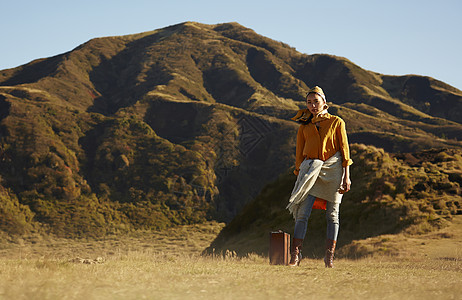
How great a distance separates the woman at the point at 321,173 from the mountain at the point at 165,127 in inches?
1821

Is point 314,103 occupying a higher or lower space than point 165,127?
lower

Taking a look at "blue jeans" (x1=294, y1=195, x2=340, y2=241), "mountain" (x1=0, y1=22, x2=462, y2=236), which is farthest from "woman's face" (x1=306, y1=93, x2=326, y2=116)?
"mountain" (x1=0, y1=22, x2=462, y2=236)

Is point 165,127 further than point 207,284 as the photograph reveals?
Yes

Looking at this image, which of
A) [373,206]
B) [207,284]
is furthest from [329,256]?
[373,206]

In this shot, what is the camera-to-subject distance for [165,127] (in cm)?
7650

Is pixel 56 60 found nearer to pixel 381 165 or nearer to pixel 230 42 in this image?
pixel 230 42

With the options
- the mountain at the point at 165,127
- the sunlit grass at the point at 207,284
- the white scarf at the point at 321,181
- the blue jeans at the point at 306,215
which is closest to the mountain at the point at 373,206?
the blue jeans at the point at 306,215

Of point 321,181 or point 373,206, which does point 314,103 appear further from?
point 373,206

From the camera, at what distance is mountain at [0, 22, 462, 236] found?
187 ft

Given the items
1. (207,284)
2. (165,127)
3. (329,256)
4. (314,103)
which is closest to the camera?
(207,284)

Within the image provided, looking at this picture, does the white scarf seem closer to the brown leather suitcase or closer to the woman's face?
the woman's face

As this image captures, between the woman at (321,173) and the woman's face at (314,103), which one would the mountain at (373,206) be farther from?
the woman's face at (314,103)

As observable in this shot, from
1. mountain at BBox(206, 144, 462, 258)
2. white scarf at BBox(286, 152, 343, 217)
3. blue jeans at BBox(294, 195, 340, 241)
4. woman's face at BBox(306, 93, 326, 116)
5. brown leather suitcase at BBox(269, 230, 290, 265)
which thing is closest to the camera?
white scarf at BBox(286, 152, 343, 217)

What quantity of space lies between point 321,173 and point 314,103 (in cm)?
104
